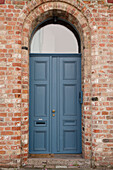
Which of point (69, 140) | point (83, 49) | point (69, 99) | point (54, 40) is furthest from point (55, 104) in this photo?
point (54, 40)

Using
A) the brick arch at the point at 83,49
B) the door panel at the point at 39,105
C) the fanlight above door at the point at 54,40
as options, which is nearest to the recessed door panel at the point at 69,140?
the brick arch at the point at 83,49

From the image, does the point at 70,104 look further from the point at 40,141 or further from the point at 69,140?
the point at 40,141

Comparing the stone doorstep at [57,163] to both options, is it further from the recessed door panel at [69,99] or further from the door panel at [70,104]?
the recessed door panel at [69,99]

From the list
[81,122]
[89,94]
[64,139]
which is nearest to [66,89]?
[89,94]

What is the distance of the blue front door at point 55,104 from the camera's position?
4094 millimetres

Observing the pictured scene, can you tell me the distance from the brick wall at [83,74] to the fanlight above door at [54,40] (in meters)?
0.52

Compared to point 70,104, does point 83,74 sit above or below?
above

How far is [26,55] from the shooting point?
384 centimetres

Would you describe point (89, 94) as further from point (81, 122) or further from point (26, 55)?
point (26, 55)

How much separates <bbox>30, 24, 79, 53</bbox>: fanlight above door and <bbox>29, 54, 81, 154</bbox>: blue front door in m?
0.26

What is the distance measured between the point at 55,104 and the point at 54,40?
71.8 inches

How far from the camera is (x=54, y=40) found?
14.4 ft

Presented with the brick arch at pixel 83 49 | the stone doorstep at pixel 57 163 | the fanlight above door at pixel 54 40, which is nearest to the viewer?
the stone doorstep at pixel 57 163

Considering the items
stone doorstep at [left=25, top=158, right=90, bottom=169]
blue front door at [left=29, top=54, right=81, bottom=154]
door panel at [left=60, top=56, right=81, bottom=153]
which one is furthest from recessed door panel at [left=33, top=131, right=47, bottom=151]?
door panel at [left=60, top=56, right=81, bottom=153]
